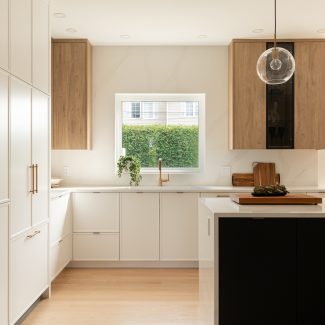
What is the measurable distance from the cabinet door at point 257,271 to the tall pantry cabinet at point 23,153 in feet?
4.62

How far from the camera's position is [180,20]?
4.10 metres

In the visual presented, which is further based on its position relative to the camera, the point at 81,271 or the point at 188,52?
the point at 188,52

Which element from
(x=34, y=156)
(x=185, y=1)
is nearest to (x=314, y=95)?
(x=185, y=1)

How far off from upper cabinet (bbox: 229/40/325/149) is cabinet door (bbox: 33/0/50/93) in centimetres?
213

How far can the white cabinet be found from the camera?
2.55 metres

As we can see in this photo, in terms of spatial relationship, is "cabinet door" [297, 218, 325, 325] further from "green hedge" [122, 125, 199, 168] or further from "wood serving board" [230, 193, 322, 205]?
"green hedge" [122, 125, 199, 168]

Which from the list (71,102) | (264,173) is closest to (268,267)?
(264,173)

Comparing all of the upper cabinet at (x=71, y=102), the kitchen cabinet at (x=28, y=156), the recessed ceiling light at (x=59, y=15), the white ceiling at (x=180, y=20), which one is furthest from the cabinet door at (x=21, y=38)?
the upper cabinet at (x=71, y=102)

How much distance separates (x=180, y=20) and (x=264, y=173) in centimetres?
204

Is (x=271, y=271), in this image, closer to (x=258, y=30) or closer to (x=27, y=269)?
(x=27, y=269)

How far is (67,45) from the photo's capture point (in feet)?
15.3

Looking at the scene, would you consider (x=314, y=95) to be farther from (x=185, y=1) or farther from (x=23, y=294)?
(x=23, y=294)

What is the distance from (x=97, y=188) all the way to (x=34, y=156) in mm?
1417

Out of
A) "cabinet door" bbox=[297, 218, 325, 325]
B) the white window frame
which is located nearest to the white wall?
the white window frame
